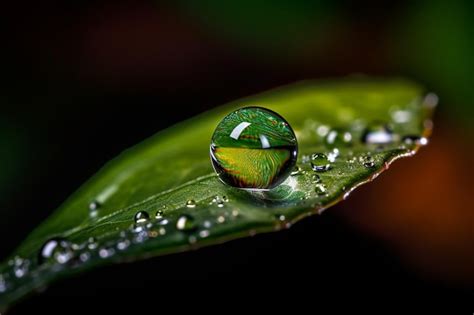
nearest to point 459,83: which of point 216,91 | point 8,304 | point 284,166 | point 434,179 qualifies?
point 434,179

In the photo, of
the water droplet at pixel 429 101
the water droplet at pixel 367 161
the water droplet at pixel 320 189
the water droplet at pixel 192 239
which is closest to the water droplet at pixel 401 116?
the water droplet at pixel 429 101

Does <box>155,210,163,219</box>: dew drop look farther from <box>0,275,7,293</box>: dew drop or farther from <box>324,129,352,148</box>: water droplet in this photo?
<box>324,129,352,148</box>: water droplet

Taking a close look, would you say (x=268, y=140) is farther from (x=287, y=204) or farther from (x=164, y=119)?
(x=164, y=119)

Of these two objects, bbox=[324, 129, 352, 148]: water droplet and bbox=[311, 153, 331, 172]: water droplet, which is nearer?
bbox=[311, 153, 331, 172]: water droplet

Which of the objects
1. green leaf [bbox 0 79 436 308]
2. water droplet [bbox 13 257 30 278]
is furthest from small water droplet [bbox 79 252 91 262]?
water droplet [bbox 13 257 30 278]

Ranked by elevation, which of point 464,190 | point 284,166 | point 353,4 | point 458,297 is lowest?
point 458,297

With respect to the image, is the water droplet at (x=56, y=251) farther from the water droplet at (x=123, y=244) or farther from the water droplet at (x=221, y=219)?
the water droplet at (x=221, y=219)
